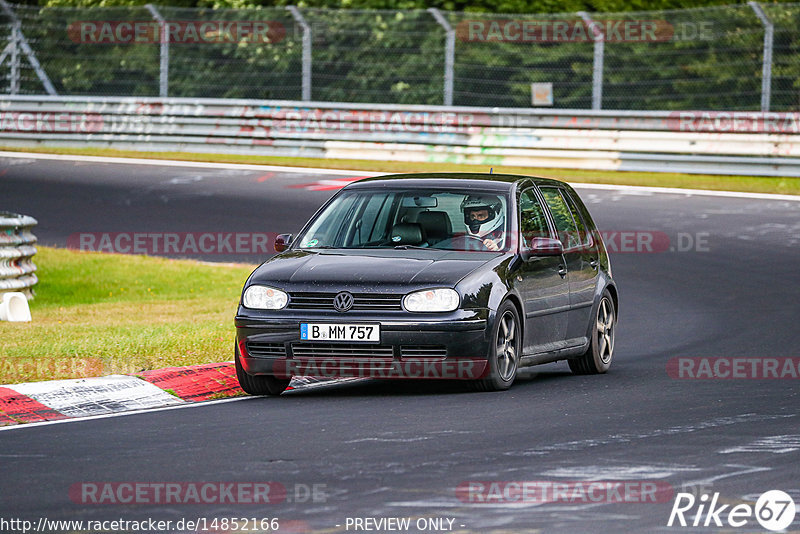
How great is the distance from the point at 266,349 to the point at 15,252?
6869 mm

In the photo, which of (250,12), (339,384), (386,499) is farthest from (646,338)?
(250,12)

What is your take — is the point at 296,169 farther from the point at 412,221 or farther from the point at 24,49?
the point at 412,221

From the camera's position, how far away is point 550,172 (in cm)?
2538

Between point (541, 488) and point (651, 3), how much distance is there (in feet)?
90.1

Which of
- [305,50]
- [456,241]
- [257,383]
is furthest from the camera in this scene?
[305,50]

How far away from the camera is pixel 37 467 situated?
7160 mm

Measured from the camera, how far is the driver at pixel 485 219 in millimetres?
10383

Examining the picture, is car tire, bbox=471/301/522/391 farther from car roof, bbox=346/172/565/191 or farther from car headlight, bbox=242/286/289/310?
car headlight, bbox=242/286/289/310

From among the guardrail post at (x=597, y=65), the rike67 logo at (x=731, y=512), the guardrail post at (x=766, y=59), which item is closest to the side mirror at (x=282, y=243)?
the rike67 logo at (x=731, y=512)

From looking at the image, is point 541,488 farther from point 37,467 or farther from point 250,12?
A: point 250,12

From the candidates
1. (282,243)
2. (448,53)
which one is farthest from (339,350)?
(448,53)

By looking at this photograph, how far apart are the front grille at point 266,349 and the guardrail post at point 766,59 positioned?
638 inches

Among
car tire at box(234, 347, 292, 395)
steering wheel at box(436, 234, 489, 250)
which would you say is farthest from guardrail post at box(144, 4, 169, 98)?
car tire at box(234, 347, 292, 395)

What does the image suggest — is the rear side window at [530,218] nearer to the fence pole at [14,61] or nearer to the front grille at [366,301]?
the front grille at [366,301]
